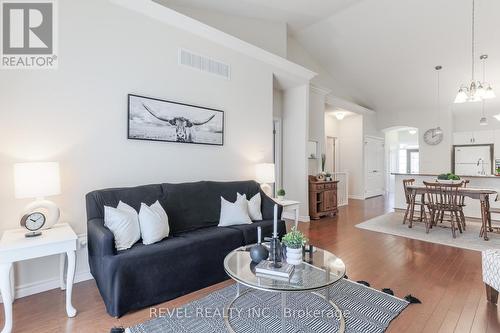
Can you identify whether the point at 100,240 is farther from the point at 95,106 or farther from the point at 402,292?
the point at 402,292

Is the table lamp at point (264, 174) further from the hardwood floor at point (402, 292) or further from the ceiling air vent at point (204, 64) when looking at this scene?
the ceiling air vent at point (204, 64)

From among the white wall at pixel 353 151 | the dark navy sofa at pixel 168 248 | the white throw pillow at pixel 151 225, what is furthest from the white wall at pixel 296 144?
the white wall at pixel 353 151

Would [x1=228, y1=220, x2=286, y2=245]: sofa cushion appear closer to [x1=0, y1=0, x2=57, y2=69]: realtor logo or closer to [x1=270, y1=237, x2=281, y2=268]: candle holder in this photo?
[x1=270, y1=237, x2=281, y2=268]: candle holder

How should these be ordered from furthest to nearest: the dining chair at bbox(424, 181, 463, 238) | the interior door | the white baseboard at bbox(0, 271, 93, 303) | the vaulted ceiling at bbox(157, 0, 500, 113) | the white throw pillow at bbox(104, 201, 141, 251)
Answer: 1. the interior door
2. the vaulted ceiling at bbox(157, 0, 500, 113)
3. the dining chair at bbox(424, 181, 463, 238)
4. the white baseboard at bbox(0, 271, 93, 303)
5. the white throw pillow at bbox(104, 201, 141, 251)

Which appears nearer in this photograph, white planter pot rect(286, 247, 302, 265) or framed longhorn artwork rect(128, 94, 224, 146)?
white planter pot rect(286, 247, 302, 265)

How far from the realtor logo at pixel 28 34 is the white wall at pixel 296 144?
4.20m

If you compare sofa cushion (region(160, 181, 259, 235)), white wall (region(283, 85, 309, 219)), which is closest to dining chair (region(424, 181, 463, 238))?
white wall (region(283, 85, 309, 219))

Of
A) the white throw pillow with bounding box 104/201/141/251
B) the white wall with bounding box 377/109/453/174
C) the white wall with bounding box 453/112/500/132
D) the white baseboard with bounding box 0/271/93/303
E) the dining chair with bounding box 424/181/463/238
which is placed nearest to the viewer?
the white throw pillow with bounding box 104/201/141/251

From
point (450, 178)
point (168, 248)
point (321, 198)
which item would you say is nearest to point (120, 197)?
point (168, 248)

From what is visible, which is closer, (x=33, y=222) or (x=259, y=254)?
(x=259, y=254)

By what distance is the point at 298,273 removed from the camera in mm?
1892

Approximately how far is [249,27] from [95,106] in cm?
335

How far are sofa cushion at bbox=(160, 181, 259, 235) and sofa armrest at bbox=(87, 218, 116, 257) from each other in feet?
2.57

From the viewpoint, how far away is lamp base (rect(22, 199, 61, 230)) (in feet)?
7.70
